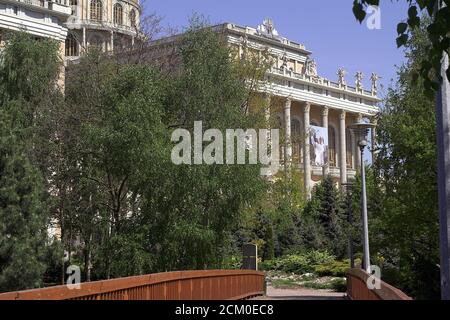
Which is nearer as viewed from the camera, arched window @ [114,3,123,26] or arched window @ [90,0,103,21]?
arched window @ [114,3,123,26]

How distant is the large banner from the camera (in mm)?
98875

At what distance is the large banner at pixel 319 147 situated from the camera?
98.9 m

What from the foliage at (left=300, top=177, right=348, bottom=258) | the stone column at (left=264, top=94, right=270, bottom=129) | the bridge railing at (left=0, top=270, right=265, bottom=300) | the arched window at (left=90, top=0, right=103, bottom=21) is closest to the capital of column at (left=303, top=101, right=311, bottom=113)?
the arched window at (left=90, top=0, right=103, bottom=21)

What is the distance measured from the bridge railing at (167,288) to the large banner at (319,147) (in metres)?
70.6

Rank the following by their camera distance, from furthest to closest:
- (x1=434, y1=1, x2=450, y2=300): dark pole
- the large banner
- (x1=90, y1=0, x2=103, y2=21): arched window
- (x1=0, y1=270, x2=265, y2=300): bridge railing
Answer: the large banner < (x1=90, y1=0, x2=103, y2=21): arched window < (x1=0, y1=270, x2=265, y2=300): bridge railing < (x1=434, y1=1, x2=450, y2=300): dark pole

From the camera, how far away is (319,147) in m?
101

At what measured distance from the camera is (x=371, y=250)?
94.5 ft

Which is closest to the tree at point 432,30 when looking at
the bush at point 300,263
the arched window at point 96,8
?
the bush at point 300,263

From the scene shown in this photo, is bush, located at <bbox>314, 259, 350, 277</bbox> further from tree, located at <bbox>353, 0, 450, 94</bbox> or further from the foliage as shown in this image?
tree, located at <bbox>353, 0, 450, 94</bbox>

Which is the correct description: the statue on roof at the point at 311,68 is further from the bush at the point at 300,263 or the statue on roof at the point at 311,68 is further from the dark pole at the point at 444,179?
the dark pole at the point at 444,179

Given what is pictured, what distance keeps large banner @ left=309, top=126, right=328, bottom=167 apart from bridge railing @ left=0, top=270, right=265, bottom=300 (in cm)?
7061

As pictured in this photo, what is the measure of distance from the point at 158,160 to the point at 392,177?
345 inches
